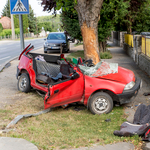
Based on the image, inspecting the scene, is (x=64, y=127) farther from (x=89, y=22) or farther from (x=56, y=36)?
(x=56, y=36)

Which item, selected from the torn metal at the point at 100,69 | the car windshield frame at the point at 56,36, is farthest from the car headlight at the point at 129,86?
the car windshield frame at the point at 56,36

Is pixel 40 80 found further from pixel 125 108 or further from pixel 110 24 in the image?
pixel 110 24

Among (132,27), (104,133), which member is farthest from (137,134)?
(132,27)

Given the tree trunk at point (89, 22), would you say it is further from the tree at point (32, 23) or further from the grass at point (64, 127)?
the tree at point (32, 23)

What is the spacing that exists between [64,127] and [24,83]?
10.5ft

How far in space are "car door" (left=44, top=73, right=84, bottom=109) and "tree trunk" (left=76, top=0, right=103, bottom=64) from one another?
354 cm

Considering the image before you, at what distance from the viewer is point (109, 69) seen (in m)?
5.91

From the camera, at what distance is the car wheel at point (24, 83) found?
25.0ft

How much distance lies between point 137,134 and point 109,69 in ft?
6.57

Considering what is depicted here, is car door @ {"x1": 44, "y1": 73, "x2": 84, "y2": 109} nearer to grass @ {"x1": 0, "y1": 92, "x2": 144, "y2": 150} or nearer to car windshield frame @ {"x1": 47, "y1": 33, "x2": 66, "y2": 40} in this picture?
grass @ {"x1": 0, "y1": 92, "x2": 144, "y2": 150}

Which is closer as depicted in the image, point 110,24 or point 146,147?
point 146,147

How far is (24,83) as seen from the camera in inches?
309

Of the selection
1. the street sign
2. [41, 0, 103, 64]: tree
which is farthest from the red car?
the street sign

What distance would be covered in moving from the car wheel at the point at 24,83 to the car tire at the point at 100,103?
2661 millimetres
